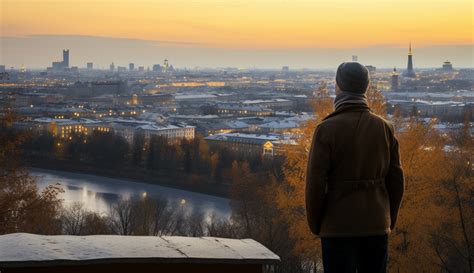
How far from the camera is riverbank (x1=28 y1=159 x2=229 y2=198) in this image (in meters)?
22.4

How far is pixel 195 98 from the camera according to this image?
76.4 meters

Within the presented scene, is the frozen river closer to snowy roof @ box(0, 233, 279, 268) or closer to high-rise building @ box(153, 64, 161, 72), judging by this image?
snowy roof @ box(0, 233, 279, 268)

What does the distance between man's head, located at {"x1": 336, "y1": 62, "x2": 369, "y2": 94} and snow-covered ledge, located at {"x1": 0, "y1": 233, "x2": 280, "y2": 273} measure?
0.65 meters

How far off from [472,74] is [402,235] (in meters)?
114

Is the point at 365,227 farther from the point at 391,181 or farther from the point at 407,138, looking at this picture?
the point at 407,138

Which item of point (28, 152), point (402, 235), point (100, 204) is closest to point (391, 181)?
point (402, 235)

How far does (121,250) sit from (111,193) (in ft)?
66.0

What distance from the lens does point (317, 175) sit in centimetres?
183

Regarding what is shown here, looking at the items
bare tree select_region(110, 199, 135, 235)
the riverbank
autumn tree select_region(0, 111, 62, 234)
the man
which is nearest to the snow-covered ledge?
the man

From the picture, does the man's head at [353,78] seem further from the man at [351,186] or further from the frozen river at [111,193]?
the frozen river at [111,193]

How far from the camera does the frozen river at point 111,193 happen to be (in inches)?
757

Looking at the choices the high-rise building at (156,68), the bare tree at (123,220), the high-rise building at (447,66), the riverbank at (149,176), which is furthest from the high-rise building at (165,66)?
the bare tree at (123,220)

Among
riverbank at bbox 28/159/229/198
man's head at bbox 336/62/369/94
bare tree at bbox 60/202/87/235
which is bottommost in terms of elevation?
riverbank at bbox 28/159/229/198

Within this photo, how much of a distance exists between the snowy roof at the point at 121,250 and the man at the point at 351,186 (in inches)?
19.1
